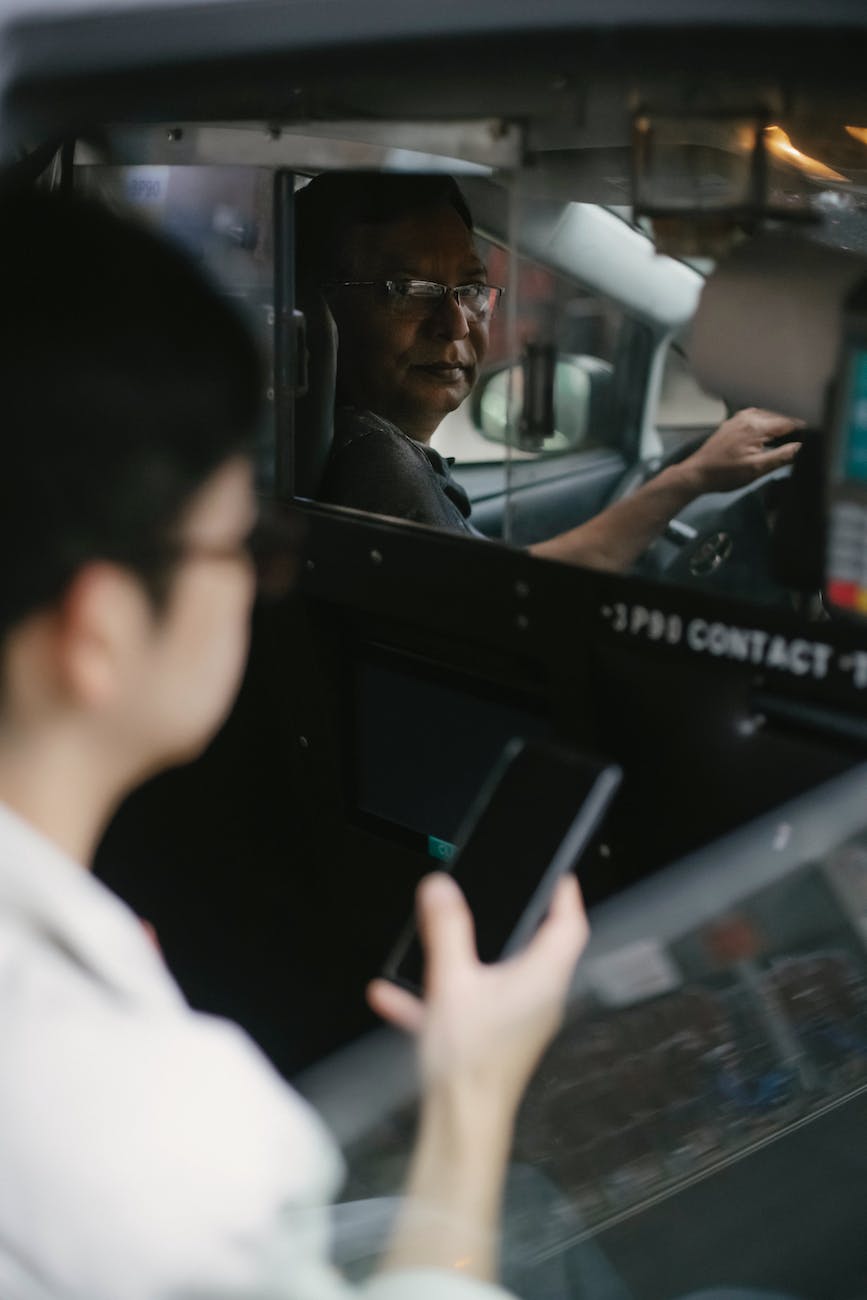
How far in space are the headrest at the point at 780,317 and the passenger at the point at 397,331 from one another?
0.27m

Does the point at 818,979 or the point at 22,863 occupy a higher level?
the point at 22,863

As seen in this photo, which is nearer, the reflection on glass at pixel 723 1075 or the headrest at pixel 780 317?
the headrest at pixel 780 317

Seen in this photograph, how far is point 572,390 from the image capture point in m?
1.80

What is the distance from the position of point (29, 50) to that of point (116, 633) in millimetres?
477

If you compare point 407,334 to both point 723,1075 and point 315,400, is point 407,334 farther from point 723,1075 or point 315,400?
point 723,1075

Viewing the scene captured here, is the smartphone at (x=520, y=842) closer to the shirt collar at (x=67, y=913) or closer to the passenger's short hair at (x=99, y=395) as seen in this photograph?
the shirt collar at (x=67, y=913)

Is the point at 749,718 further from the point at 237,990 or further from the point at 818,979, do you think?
the point at 237,990

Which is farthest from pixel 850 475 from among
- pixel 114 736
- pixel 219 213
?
pixel 219 213

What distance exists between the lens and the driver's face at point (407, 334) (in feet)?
6.63

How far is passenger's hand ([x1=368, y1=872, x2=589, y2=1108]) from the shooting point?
1.13 meters

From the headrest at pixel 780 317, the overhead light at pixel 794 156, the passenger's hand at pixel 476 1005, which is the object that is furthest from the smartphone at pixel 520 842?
the overhead light at pixel 794 156

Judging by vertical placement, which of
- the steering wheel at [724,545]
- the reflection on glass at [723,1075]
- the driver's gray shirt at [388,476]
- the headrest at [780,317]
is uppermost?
the headrest at [780,317]

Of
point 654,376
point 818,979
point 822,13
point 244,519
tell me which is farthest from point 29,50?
point 818,979

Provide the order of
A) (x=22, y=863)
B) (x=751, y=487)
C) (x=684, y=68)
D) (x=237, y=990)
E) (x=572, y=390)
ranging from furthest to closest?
(x=237, y=990)
(x=572, y=390)
(x=751, y=487)
(x=684, y=68)
(x=22, y=863)
